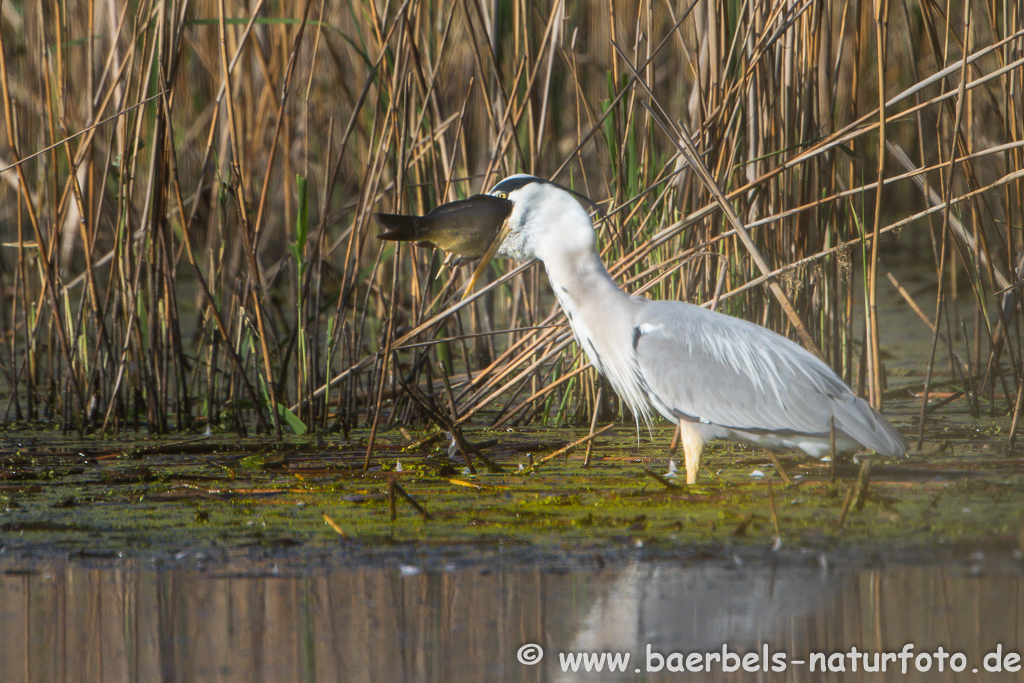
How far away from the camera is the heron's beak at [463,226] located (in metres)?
3.20

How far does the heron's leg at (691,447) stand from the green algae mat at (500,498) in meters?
0.05

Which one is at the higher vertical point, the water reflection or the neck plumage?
the neck plumage

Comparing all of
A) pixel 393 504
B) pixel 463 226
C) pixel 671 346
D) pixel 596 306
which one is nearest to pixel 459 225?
pixel 463 226

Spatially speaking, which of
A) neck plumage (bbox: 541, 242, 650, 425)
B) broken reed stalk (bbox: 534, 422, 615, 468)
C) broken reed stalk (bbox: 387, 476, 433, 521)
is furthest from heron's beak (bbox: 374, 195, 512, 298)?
broken reed stalk (bbox: 387, 476, 433, 521)

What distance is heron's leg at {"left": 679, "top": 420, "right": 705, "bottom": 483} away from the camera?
3.14 meters

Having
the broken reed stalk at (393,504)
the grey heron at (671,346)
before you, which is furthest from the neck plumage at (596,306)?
the broken reed stalk at (393,504)

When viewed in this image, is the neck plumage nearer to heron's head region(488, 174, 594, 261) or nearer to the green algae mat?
heron's head region(488, 174, 594, 261)

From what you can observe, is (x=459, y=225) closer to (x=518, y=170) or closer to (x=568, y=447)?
(x=568, y=447)

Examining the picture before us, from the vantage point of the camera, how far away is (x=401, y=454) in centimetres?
364

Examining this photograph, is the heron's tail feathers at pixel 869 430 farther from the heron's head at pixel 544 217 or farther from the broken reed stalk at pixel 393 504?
the broken reed stalk at pixel 393 504

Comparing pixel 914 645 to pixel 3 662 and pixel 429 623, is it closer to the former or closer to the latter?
pixel 429 623

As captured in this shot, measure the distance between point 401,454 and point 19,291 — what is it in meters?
Result: 1.90

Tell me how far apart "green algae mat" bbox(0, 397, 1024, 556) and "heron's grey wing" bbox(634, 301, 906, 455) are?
0.17 meters

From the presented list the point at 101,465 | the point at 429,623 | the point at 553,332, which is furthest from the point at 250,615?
the point at 553,332
